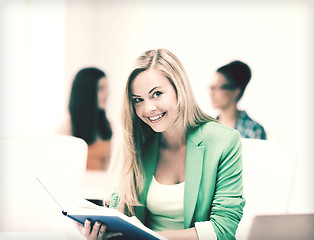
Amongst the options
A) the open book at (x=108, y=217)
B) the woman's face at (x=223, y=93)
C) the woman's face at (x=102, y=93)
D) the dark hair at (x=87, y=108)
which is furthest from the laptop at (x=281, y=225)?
the woman's face at (x=102, y=93)

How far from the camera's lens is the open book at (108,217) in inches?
37.2

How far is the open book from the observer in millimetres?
945

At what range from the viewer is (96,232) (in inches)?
41.5

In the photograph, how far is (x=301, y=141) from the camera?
2615mm

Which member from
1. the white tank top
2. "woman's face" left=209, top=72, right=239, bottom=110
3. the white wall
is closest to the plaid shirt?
"woman's face" left=209, top=72, right=239, bottom=110

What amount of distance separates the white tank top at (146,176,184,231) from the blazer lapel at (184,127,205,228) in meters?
0.03

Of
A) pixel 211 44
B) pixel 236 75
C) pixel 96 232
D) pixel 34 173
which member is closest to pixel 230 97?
pixel 236 75

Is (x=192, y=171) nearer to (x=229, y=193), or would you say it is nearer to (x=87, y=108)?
(x=229, y=193)

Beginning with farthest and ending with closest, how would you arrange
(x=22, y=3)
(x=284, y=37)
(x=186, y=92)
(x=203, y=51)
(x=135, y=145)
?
(x=203, y=51)
(x=284, y=37)
(x=22, y=3)
(x=135, y=145)
(x=186, y=92)

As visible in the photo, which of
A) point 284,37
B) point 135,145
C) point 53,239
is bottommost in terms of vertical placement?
point 53,239

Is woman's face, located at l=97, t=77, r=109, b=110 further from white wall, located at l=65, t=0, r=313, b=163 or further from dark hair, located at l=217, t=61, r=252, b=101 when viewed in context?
dark hair, located at l=217, t=61, r=252, b=101

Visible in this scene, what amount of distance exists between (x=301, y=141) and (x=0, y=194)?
2.05 metres

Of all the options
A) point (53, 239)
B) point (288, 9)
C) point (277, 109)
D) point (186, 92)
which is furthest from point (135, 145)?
point (288, 9)

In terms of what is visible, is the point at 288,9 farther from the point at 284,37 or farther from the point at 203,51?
the point at 203,51
